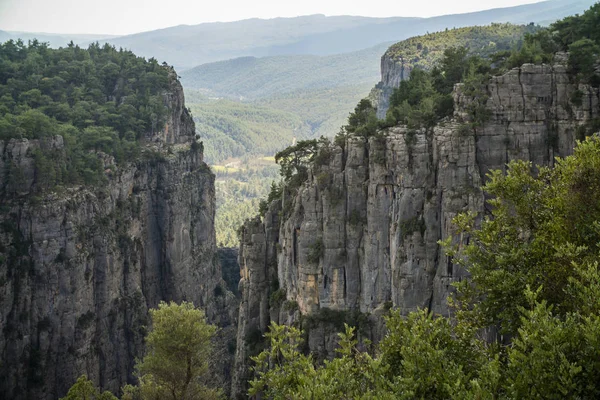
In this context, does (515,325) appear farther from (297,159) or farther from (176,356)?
(297,159)

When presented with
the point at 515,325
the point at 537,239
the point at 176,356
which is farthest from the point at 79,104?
the point at 515,325

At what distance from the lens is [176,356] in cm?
4350

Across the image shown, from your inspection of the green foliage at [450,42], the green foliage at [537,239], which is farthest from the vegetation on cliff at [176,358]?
the green foliage at [450,42]

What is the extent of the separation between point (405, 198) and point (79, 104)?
167 feet

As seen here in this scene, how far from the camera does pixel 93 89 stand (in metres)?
87.1

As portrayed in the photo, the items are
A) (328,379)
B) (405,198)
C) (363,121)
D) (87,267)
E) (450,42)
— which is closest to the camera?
(328,379)

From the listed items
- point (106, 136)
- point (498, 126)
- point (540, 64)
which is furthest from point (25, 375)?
point (540, 64)

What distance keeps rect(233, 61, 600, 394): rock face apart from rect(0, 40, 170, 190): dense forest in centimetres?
2704

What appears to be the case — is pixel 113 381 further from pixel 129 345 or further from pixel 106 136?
pixel 106 136

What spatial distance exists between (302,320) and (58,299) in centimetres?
2626

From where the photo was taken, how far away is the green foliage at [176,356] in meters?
43.1

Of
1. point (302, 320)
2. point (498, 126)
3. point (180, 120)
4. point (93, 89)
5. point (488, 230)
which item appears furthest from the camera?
point (180, 120)

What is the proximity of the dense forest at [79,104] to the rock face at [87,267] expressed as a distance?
5.01ft

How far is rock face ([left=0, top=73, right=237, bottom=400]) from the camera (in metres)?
60.5
